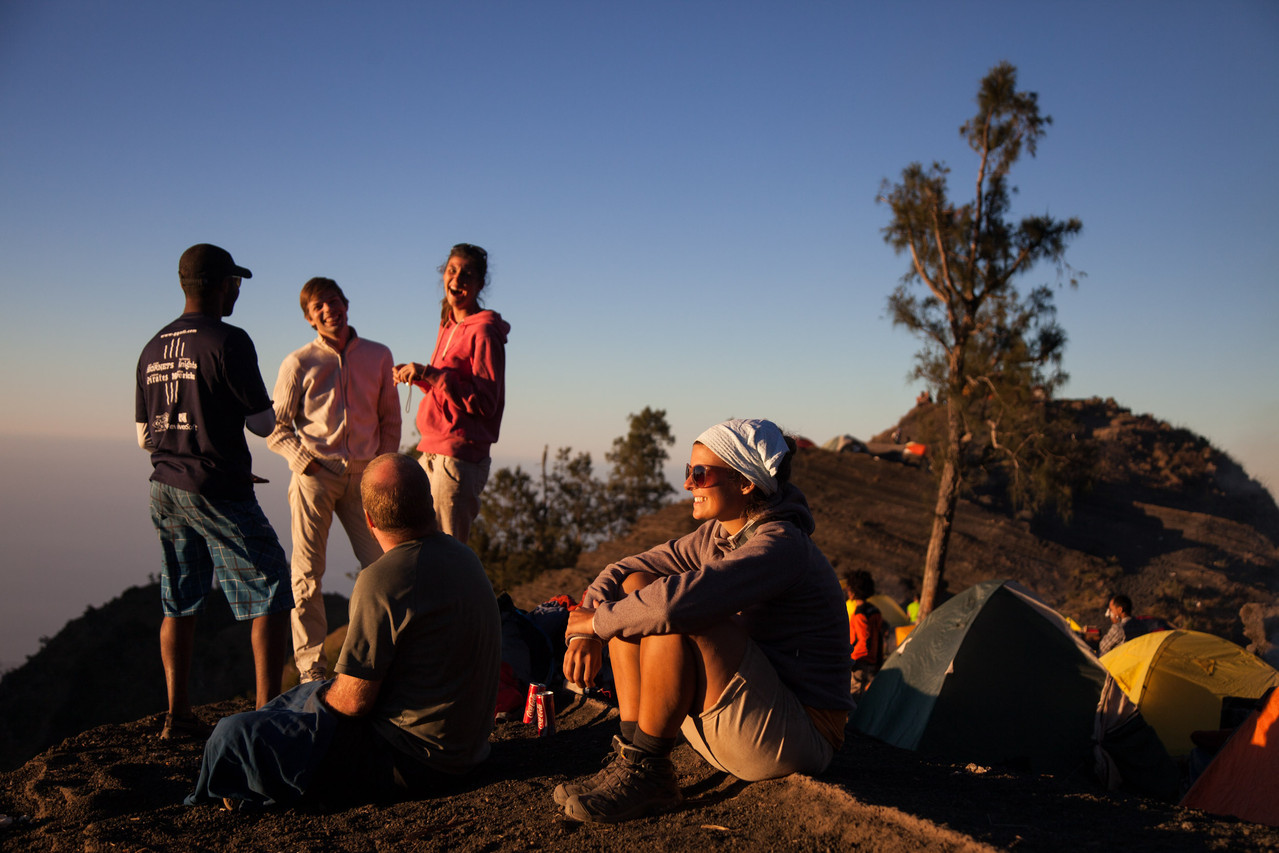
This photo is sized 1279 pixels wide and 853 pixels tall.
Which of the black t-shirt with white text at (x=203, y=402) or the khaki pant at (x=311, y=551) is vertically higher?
the black t-shirt with white text at (x=203, y=402)

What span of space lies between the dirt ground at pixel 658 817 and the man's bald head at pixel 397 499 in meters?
0.98

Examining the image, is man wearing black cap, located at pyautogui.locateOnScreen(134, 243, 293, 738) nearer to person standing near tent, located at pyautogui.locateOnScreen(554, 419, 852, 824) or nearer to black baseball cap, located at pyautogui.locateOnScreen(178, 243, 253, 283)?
black baseball cap, located at pyautogui.locateOnScreen(178, 243, 253, 283)

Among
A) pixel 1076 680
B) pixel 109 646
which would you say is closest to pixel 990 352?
pixel 1076 680

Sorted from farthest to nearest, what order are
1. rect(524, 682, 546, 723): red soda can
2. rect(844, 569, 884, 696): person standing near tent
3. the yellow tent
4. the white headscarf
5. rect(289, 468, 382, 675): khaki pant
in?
rect(844, 569, 884, 696): person standing near tent, the yellow tent, rect(289, 468, 382, 675): khaki pant, rect(524, 682, 546, 723): red soda can, the white headscarf

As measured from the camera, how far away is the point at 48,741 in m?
19.2

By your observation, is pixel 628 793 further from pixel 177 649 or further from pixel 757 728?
pixel 177 649

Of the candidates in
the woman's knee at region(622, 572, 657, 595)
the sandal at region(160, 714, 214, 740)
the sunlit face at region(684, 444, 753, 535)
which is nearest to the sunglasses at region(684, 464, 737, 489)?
the sunlit face at region(684, 444, 753, 535)

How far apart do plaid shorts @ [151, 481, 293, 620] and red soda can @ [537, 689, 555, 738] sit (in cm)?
127

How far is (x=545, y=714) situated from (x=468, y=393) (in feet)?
5.68

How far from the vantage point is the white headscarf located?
105 inches

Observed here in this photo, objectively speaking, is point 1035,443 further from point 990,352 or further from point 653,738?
point 653,738

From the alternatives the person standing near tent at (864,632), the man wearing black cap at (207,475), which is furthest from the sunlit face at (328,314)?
the person standing near tent at (864,632)

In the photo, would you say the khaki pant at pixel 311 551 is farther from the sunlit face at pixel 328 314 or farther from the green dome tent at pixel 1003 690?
the green dome tent at pixel 1003 690

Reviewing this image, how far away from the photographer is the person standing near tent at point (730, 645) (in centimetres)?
246
